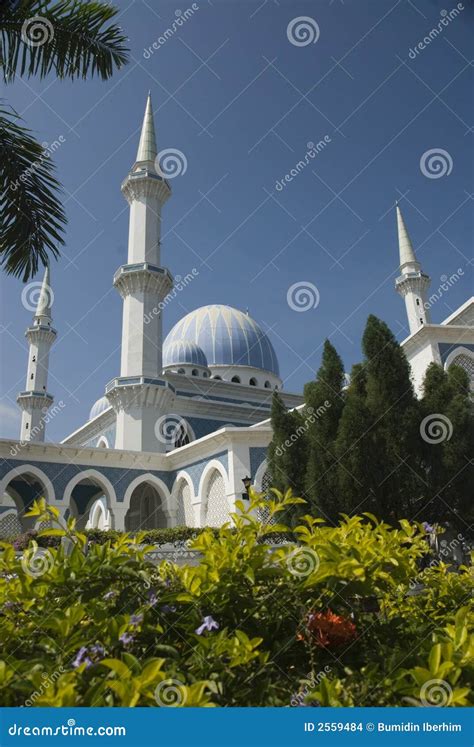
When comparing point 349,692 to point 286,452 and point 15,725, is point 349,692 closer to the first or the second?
point 15,725

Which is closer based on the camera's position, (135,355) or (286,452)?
(286,452)

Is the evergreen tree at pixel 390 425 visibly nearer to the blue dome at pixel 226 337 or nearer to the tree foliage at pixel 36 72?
the tree foliage at pixel 36 72

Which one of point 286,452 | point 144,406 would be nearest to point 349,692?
point 286,452

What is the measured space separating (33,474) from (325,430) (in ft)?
40.5

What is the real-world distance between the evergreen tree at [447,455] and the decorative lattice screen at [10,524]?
1798cm

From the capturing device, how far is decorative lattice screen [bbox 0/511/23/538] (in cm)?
2319

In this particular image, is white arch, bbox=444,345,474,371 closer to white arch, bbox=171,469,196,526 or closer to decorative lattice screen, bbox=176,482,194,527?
white arch, bbox=171,469,196,526

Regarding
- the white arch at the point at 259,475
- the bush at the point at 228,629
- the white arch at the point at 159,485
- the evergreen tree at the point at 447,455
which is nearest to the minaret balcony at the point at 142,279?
the white arch at the point at 159,485

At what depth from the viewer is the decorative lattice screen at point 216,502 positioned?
20.6 m

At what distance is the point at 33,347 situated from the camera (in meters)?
32.1

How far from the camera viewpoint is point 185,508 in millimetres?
22672

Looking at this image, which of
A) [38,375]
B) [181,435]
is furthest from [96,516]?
[38,375]

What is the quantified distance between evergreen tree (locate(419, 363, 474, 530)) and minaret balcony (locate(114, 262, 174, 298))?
14.7 m

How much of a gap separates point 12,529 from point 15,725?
2439 centimetres
